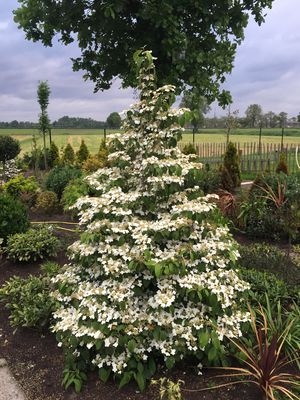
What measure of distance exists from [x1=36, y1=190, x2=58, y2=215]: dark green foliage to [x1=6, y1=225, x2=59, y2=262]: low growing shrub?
3004 millimetres

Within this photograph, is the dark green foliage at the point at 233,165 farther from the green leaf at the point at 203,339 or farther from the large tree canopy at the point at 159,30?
the green leaf at the point at 203,339

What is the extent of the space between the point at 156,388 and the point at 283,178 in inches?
190

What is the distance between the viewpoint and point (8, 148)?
17609mm

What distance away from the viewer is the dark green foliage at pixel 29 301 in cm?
363

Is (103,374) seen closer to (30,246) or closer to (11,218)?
(30,246)

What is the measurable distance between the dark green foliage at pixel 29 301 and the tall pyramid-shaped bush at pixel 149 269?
64 cm

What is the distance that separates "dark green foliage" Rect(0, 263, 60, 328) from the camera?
363cm

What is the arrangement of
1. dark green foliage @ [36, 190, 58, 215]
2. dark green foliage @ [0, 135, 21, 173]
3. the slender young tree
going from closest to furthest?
dark green foliage @ [36, 190, 58, 215] < the slender young tree < dark green foliage @ [0, 135, 21, 173]

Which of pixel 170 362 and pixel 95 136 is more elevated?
pixel 95 136

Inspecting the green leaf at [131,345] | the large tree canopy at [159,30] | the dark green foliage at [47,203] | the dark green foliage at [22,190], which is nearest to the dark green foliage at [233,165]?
the large tree canopy at [159,30]

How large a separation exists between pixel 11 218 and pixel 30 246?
2.75 feet

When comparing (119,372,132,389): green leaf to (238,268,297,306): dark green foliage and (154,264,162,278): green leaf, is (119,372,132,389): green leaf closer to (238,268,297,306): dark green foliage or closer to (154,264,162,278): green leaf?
(154,264,162,278): green leaf

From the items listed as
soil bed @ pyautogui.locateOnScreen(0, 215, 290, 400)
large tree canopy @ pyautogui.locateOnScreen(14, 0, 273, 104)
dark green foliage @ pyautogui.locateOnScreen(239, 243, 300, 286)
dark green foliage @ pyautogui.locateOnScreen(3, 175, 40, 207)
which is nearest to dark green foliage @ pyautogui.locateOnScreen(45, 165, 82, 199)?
dark green foliage @ pyautogui.locateOnScreen(3, 175, 40, 207)

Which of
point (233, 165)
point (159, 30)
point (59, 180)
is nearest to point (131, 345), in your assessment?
point (159, 30)
